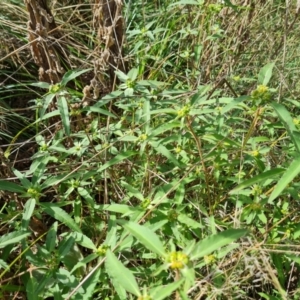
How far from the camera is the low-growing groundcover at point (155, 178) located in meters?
1.17

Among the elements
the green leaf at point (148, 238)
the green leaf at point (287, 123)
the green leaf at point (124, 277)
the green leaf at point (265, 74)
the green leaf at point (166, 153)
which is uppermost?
the green leaf at point (265, 74)

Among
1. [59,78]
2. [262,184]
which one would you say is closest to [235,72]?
[59,78]

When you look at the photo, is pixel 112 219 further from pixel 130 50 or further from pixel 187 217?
pixel 130 50

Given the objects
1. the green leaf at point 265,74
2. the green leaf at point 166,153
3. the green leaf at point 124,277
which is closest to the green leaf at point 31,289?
the green leaf at point 124,277

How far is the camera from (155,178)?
5.14ft

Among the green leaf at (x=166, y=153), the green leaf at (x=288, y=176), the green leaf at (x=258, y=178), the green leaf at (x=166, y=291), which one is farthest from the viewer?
the green leaf at (x=166, y=153)

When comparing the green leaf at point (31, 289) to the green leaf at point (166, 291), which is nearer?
the green leaf at point (166, 291)

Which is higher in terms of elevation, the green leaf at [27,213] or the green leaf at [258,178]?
the green leaf at [258,178]

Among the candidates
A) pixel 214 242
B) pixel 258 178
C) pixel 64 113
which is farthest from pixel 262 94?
pixel 64 113

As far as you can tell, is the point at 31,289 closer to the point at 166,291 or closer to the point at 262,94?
the point at 166,291

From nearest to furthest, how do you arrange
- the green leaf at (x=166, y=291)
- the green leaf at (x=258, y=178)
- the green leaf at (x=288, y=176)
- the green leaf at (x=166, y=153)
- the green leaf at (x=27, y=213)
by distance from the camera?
the green leaf at (x=166, y=291), the green leaf at (x=288, y=176), the green leaf at (x=258, y=178), the green leaf at (x=27, y=213), the green leaf at (x=166, y=153)

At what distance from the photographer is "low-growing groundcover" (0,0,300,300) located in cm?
117

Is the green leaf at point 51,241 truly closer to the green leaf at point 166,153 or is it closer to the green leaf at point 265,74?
the green leaf at point 166,153

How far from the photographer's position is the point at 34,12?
1828 mm
